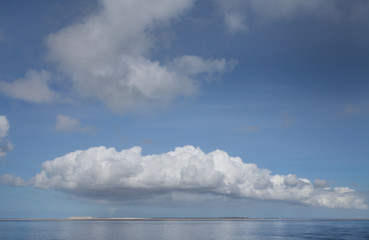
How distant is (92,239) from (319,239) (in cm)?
9185

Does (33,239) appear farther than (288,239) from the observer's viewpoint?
No

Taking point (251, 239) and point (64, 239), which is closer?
point (64, 239)

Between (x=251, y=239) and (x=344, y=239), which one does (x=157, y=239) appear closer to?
(x=251, y=239)

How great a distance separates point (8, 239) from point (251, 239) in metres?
96.4

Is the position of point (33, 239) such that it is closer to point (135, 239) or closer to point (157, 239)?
point (135, 239)

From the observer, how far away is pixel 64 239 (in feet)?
407

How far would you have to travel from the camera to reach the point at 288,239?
13375cm

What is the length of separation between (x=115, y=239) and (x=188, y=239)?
95.0ft

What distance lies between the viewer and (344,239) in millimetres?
130000

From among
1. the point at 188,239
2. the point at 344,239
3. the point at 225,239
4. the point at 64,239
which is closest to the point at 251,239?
the point at 225,239

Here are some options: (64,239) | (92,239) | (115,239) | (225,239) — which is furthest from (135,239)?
(225,239)

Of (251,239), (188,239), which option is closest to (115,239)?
(188,239)

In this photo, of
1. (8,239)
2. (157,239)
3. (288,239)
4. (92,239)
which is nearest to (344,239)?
(288,239)

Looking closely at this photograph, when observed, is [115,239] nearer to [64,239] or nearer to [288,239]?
[64,239]
